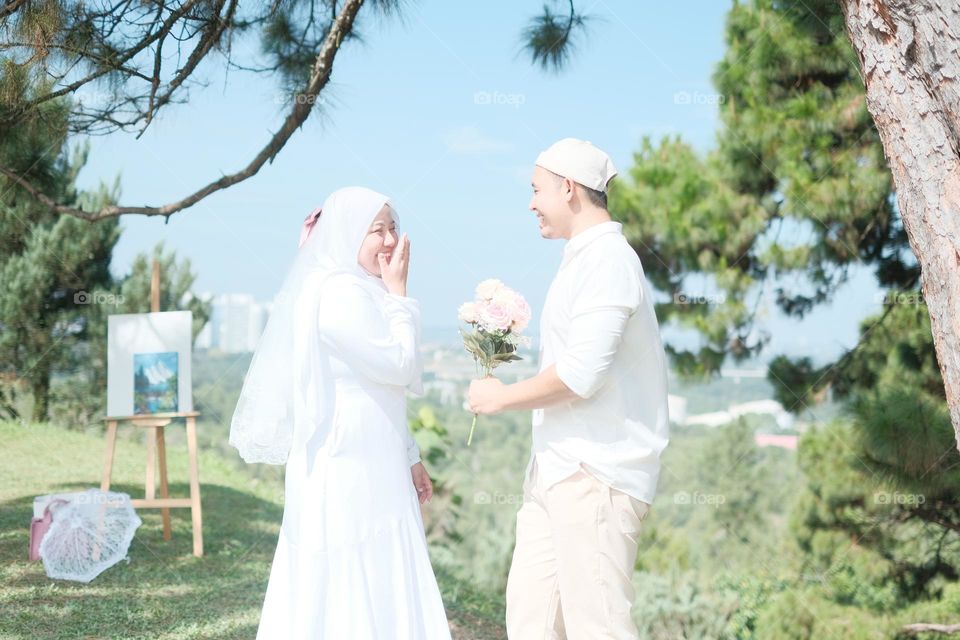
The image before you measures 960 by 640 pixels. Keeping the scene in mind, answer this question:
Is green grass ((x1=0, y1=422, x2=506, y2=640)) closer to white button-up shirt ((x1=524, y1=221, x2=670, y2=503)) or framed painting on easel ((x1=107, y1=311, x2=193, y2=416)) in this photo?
framed painting on easel ((x1=107, y1=311, x2=193, y2=416))

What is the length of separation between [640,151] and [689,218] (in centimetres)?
75

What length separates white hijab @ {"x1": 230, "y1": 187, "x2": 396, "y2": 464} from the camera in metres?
2.18

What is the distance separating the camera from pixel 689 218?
18.9 ft

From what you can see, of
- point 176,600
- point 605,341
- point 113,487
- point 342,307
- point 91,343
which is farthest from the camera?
point 91,343

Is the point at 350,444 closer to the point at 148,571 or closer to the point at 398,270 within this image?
the point at 398,270

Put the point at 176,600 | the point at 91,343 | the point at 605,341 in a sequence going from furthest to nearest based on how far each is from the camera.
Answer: the point at 91,343
the point at 176,600
the point at 605,341

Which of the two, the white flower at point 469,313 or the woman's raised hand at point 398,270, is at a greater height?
the woman's raised hand at point 398,270

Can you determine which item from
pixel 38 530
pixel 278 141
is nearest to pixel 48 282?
pixel 38 530

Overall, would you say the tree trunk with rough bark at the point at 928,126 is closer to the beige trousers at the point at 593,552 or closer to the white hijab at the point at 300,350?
the beige trousers at the point at 593,552

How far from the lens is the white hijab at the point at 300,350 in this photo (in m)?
2.18

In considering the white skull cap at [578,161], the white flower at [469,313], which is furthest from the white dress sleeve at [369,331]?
the white skull cap at [578,161]

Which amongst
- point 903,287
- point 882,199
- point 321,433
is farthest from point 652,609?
point 321,433

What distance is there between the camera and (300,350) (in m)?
2.20

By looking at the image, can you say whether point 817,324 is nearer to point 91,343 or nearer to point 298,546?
point 298,546
